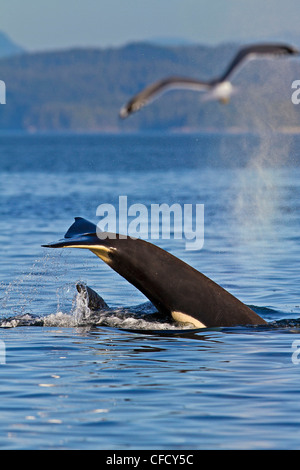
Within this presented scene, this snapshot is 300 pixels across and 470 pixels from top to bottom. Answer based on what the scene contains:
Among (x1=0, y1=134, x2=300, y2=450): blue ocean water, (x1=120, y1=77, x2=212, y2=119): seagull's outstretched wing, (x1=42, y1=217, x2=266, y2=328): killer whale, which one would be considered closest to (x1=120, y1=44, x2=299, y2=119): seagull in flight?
(x1=120, y1=77, x2=212, y2=119): seagull's outstretched wing

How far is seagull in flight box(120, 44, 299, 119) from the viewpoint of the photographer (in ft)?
40.4

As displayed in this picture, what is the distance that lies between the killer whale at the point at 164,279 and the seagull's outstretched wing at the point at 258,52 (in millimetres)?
3455

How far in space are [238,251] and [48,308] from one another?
35.2 ft

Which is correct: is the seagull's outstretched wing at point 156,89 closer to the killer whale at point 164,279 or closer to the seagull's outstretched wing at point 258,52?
the seagull's outstretched wing at point 258,52

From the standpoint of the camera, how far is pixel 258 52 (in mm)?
12656

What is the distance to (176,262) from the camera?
1540 centimetres

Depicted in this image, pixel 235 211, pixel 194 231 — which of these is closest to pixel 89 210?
pixel 235 211

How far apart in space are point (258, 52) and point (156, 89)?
132cm

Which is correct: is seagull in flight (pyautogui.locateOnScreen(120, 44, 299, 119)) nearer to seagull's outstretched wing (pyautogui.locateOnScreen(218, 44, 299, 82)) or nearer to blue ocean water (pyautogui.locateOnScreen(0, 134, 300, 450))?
seagull's outstretched wing (pyautogui.locateOnScreen(218, 44, 299, 82))

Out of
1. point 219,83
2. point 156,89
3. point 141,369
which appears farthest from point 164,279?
point 219,83

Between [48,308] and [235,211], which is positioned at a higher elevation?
[235,211]

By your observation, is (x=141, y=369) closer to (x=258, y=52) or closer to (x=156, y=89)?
(x=156, y=89)

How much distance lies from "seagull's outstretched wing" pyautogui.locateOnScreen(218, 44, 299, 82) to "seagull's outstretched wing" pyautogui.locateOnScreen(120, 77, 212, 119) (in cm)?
31
